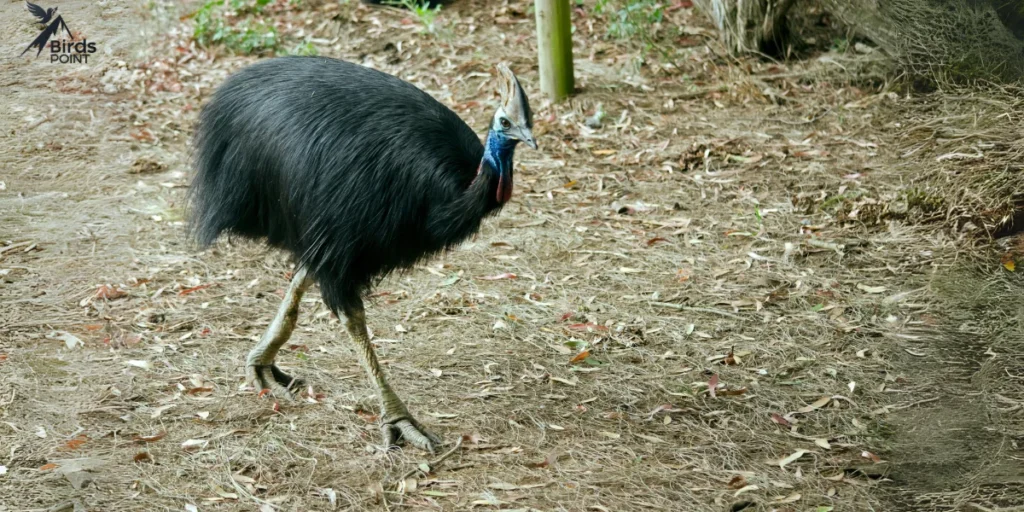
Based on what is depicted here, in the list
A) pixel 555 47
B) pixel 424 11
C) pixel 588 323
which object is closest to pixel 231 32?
pixel 424 11

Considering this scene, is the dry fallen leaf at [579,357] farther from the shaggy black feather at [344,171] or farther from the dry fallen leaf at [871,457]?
the dry fallen leaf at [871,457]

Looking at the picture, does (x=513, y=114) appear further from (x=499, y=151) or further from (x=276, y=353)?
(x=276, y=353)

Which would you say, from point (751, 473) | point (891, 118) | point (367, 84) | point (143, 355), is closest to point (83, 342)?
point (143, 355)

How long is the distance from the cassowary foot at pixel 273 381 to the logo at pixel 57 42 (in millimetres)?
4055

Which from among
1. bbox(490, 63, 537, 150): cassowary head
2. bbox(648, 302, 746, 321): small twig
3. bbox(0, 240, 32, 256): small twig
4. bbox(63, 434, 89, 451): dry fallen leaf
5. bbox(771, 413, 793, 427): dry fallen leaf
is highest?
bbox(490, 63, 537, 150): cassowary head

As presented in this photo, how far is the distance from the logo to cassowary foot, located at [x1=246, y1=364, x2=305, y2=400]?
4055 mm

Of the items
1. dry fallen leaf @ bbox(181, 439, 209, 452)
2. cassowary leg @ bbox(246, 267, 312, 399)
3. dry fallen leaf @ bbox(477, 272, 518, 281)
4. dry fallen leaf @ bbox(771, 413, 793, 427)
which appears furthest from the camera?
dry fallen leaf @ bbox(477, 272, 518, 281)

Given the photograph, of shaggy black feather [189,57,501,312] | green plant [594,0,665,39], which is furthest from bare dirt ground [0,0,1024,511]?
shaggy black feather [189,57,501,312]

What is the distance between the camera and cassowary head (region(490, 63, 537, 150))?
3.16 m

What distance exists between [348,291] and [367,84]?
0.75 meters

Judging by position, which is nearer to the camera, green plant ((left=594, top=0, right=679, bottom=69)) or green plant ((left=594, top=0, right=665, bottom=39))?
green plant ((left=594, top=0, right=679, bottom=69))

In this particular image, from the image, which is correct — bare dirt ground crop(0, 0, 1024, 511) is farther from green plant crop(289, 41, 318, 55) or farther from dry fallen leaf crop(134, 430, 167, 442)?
green plant crop(289, 41, 318, 55)

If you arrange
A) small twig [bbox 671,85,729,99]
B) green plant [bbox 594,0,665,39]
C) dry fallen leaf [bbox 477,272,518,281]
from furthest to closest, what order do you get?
green plant [bbox 594,0,665,39], small twig [bbox 671,85,729,99], dry fallen leaf [bbox 477,272,518,281]

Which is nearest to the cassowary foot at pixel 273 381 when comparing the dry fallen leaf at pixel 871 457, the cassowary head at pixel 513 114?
the cassowary head at pixel 513 114
